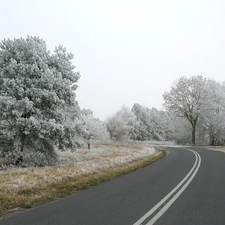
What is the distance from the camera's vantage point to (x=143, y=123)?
269ft

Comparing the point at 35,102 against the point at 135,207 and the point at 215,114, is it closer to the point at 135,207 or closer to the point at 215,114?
the point at 135,207

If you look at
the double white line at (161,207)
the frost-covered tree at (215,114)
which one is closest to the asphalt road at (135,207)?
the double white line at (161,207)

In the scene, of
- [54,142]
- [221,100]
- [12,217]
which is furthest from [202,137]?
[12,217]

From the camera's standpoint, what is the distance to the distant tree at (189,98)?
147 ft

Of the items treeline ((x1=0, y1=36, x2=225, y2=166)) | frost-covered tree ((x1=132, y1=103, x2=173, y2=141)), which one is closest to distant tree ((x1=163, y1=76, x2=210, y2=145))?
frost-covered tree ((x1=132, y1=103, x2=173, y2=141))

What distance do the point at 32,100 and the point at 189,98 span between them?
3612cm

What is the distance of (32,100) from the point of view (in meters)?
16.2

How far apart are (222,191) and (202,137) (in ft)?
161

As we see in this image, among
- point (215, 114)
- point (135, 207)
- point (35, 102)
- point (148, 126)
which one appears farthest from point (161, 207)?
point (148, 126)

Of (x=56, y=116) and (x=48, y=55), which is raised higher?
(x=48, y=55)

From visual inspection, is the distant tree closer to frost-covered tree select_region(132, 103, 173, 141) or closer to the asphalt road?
frost-covered tree select_region(132, 103, 173, 141)

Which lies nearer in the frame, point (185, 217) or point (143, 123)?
point (185, 217)

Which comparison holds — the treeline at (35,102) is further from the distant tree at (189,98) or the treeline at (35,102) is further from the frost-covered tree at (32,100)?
the distant tree at (189,98)

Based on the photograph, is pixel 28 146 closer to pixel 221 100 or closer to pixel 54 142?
pixel 54 142
